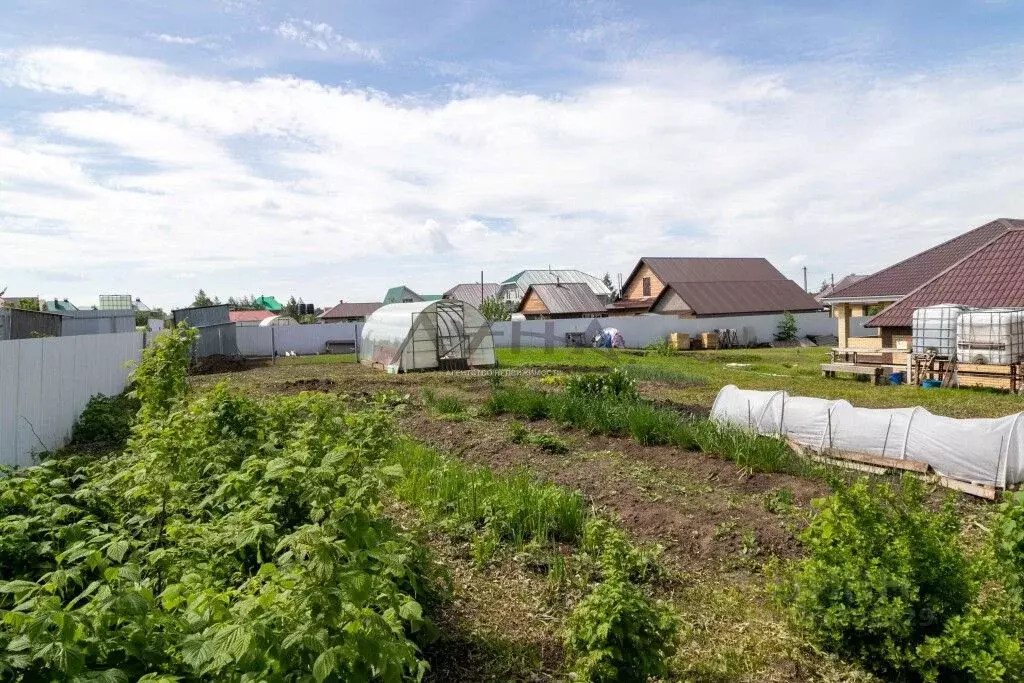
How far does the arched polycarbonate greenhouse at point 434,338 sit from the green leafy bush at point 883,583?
58.4ft

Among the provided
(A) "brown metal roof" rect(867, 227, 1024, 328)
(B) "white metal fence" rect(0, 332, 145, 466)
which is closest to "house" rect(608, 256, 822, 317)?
(A) "brown metal roof" rect(867, 227, 1024, 328)

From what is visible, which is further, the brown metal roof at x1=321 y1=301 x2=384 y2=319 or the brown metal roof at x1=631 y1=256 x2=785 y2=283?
the brown metal roof at x1=321 y1=301 x2=384 y2=319

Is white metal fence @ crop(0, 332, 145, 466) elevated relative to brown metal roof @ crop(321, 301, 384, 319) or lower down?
lower down

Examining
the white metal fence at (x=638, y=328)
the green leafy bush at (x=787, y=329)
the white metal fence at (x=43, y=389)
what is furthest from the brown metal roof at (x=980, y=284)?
the white metal fence at (x=43, y=389)

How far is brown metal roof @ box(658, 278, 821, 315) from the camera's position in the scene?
132ft

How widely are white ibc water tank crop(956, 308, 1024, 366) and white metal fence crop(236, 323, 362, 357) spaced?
2411cm

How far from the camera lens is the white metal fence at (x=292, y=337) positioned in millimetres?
33219

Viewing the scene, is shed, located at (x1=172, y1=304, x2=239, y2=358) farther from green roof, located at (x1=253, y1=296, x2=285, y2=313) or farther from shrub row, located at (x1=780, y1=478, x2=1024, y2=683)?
green roof, located at (x1=253, y1=296, x2=285, y2=313)

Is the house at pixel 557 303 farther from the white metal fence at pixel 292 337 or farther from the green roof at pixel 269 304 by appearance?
the green roof at pixel 269 304

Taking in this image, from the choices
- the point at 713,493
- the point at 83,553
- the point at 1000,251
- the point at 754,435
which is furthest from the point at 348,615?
the point at 1000,251

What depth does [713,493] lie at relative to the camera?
7020 millimetres

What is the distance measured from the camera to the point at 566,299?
48.5 metres

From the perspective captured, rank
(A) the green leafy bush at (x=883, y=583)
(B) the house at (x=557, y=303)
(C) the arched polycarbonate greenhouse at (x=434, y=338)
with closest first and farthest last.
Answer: (A) the green leafy bush at (x=883, y=583) → (C) the arched polycarbonate greenhouse at (x=434, y=338) → (B) the house at (x=557, y=303)

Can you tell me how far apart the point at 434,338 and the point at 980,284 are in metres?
15.2
